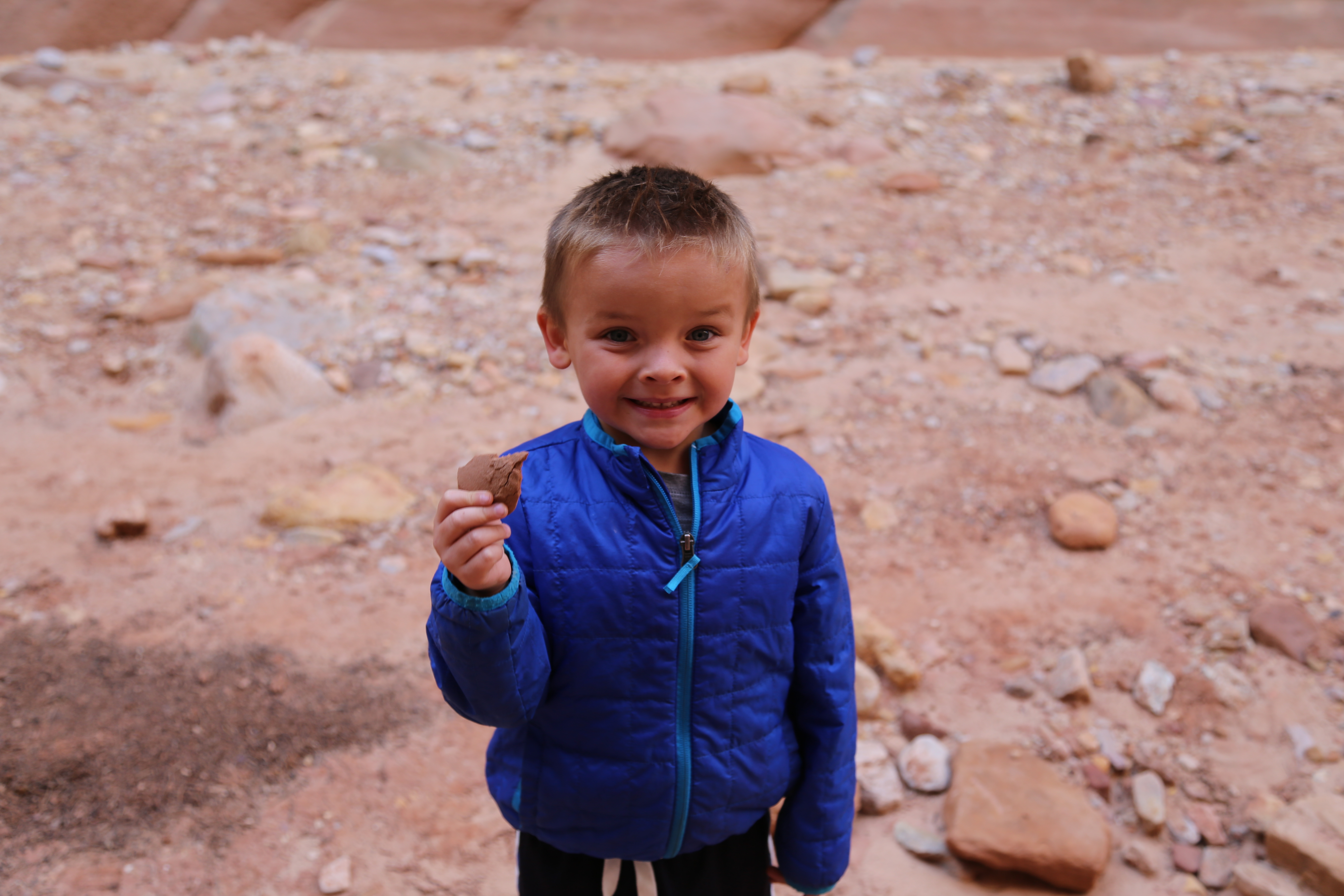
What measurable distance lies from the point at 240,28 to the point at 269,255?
5841 millimetres

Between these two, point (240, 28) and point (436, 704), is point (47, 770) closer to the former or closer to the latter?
point (436, 704)

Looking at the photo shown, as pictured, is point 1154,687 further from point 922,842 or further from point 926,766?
point 922,842

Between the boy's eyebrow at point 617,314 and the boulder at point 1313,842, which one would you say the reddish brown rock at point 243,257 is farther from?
the boulder at point 1313,842

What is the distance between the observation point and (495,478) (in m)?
1.11

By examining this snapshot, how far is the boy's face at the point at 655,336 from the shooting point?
1.19 meters

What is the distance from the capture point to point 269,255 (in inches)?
182

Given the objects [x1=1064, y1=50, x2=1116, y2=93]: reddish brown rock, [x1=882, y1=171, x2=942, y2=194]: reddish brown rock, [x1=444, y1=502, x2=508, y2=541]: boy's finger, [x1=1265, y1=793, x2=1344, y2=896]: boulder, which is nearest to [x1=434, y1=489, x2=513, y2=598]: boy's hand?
[x1=444, y1=502, x2=508, y2=541]: boy's finger

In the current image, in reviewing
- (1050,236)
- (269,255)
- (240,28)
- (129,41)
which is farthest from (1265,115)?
(129,41)

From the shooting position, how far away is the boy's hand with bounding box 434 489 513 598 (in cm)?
106

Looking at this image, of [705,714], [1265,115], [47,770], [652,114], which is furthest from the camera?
[1265,115]

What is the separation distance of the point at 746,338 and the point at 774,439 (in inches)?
83.6

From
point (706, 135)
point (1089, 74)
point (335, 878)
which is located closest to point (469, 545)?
point (335, 878)

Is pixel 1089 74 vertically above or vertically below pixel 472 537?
below

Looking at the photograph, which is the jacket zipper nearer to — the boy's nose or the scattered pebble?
the boy's nose
